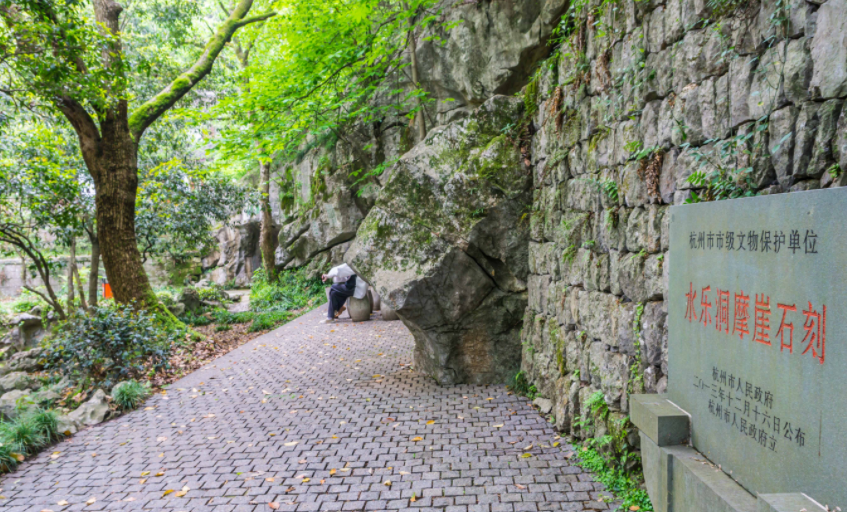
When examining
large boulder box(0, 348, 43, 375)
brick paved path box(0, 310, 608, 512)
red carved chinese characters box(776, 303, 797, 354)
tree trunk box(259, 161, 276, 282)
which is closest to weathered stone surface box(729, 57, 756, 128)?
red carved chinese characters box(776, 303, 797, 354)

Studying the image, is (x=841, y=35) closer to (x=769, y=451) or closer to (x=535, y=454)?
(x=769, y=451)

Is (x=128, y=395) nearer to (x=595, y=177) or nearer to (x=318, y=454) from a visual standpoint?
(x=318, y=454)

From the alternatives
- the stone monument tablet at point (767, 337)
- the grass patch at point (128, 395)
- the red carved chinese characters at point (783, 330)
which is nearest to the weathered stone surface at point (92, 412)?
the grass patch at point (128, 395)

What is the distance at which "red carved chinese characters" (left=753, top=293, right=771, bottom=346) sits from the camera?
7.06 feet

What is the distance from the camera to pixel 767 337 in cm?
216

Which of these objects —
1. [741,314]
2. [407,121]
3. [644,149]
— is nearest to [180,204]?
[407,121]

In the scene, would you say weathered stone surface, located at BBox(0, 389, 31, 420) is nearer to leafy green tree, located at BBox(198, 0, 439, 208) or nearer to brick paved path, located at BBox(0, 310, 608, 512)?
brick paved path, located at BBox(0, 310, 608, 512)

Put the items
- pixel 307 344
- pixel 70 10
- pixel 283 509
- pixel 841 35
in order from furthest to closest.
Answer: pixel 307 344, pixel 70 10, pixel 283 509, pixel 841 35

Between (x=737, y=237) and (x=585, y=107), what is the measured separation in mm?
2495

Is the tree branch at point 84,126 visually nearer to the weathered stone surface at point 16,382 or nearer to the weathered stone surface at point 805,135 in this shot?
the weathered stone surface at point 16,382

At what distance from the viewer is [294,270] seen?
1764 centimetres

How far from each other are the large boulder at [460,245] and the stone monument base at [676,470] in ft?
10.3

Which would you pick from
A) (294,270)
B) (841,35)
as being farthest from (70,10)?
(294,270)

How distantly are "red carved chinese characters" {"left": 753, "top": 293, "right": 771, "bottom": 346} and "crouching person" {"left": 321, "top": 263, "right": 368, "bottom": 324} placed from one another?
30.7 feet
